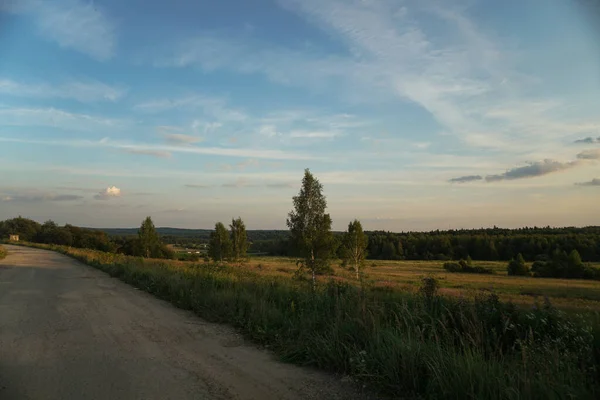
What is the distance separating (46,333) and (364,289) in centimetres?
631

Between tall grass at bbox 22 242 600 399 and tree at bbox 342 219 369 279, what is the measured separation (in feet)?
132

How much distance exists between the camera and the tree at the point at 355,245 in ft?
161

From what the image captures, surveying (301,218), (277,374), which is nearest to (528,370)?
(277,374)

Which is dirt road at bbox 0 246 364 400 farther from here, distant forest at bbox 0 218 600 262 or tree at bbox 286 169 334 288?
distant forest at bbox 0 218 600 262

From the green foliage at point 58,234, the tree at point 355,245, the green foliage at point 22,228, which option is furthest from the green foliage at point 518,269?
the green foliage at point 22,228

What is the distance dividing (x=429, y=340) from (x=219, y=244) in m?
62.0

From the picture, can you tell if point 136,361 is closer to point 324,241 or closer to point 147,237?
point 324,241

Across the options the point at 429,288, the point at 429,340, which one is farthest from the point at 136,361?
the point at 429,288

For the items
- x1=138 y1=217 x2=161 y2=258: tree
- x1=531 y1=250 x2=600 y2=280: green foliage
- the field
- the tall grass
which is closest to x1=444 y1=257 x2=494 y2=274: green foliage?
the field

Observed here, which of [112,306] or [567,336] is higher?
[567,336]

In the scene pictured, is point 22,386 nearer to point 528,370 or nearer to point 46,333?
point 46,333

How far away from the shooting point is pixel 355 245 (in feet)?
165

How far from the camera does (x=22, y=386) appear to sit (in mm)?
4953

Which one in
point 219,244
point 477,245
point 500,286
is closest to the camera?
point 500,286
